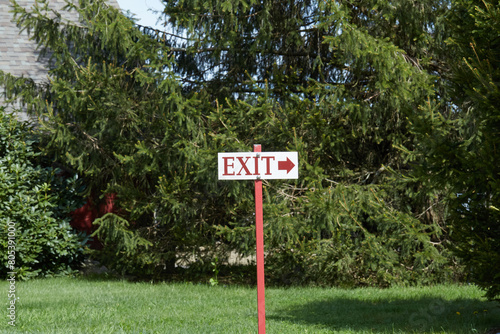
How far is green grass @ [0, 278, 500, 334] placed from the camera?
6.62 m

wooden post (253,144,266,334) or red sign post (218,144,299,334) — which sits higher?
red sign post (218,144,299,334)

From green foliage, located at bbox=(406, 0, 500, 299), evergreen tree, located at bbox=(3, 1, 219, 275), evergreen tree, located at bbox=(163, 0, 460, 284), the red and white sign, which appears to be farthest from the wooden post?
evergreen tree, located at bbox=(3, 1, 219, 275)


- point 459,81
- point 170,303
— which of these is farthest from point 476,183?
point 170,303

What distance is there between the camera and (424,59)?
1039 centimetres

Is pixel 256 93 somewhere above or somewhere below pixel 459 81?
above

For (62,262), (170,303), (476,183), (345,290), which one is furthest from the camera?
(62,262)

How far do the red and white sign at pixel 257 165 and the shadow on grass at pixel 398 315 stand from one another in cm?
257

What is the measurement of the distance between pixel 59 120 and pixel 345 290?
659 cm

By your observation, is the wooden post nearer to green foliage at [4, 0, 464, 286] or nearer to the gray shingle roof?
green foliage at [4, 0, 464, 286]

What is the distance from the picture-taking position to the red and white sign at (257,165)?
5.09 m

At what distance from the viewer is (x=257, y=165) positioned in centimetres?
512

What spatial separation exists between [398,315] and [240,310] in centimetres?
223

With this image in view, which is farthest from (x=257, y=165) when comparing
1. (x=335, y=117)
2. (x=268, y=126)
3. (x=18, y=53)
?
(x=18, y=53)

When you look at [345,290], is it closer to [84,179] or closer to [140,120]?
[140,120]
